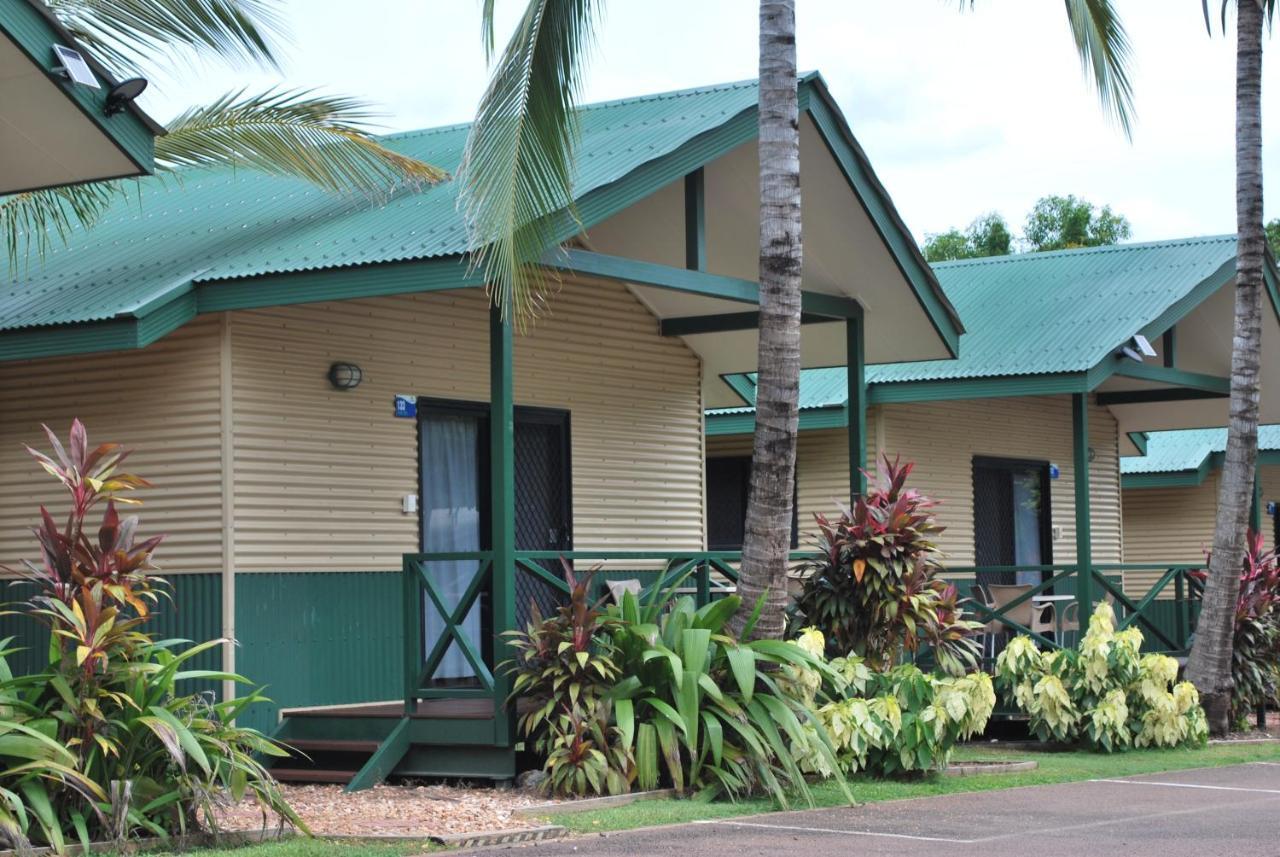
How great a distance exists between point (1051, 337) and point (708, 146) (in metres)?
5.87

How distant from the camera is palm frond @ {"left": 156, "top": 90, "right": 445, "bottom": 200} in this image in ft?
40.7

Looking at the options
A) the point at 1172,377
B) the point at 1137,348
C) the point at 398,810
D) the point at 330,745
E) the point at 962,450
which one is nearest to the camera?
the point at 398,810

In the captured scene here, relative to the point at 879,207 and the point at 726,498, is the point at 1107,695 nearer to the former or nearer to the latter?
the point at 879,207

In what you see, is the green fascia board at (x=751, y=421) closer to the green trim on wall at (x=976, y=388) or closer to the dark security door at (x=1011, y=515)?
the green trim on wall at (x=976, y=388)

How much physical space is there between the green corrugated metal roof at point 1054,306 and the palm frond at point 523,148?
6.81 metres

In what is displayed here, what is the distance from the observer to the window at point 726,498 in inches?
746

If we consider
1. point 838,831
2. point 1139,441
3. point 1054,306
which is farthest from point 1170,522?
point 838,831

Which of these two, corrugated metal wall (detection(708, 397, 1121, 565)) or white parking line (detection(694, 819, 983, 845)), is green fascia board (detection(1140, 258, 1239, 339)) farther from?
white parking line (detection(694, 819, 983, 845))

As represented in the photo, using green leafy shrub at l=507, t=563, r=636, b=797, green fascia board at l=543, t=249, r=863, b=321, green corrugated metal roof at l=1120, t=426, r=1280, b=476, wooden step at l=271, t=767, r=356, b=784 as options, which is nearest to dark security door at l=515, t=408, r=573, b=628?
green fascia board at l=543, t=249, r=863, b=321

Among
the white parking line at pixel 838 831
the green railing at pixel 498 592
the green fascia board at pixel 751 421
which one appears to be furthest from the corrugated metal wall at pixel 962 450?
the white parking line at pixel 838 831

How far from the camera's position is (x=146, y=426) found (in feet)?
38.0

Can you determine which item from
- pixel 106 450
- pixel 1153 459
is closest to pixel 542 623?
pixel 106 450

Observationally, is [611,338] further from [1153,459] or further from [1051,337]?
[1153,459]

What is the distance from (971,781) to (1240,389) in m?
5.48
